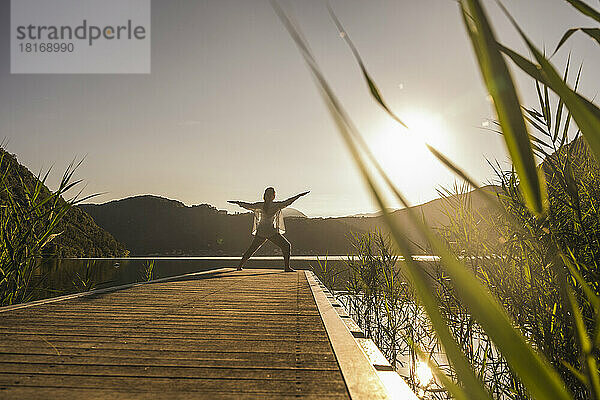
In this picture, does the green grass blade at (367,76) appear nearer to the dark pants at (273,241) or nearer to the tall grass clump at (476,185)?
the tall grass clump at (476,185)

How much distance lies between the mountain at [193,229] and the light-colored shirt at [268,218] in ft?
122

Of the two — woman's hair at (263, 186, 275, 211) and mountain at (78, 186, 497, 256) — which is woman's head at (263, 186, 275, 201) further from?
mountain at (78, 186, 497, 256)

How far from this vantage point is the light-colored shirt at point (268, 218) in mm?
9398

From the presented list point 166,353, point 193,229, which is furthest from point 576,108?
point 193,229

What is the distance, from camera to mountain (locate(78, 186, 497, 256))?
165 feet

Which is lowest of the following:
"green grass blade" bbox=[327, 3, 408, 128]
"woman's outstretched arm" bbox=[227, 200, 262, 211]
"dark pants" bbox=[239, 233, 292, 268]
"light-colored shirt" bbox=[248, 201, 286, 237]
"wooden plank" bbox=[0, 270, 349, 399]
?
"wooden plank" bbox=[0, 270, 349, 399]

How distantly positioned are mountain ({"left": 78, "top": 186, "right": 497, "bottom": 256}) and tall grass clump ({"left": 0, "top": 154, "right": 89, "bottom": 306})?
42999 millimetres

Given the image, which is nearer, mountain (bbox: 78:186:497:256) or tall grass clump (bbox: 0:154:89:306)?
tall grass clump (bbox: 0:154:89:306)

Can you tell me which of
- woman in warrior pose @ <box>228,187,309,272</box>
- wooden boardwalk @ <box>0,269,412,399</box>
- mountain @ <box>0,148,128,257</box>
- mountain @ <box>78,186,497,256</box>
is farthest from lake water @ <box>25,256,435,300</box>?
mountain @ <box>78,186,497,256</box>

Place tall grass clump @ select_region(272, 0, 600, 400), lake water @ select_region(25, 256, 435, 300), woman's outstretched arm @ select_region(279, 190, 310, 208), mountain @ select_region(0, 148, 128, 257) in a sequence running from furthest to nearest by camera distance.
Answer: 1. mountain @ select_region(0, 148, 128, 257)
2. woman's outstretched arm @ select_region(279, 190, 310, 208)
3. lake water @ select_region(25, 256, 435, 300)
4. tall grass clump @ select_region(272, 0, 600, 400)

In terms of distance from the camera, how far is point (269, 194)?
9.57 m

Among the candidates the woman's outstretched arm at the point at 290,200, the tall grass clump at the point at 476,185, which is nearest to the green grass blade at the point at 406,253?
the tall grass clump at the point at 476,185

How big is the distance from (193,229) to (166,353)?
54.8 meters

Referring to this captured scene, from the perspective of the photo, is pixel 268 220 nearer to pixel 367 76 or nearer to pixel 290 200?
pixel 290 200
